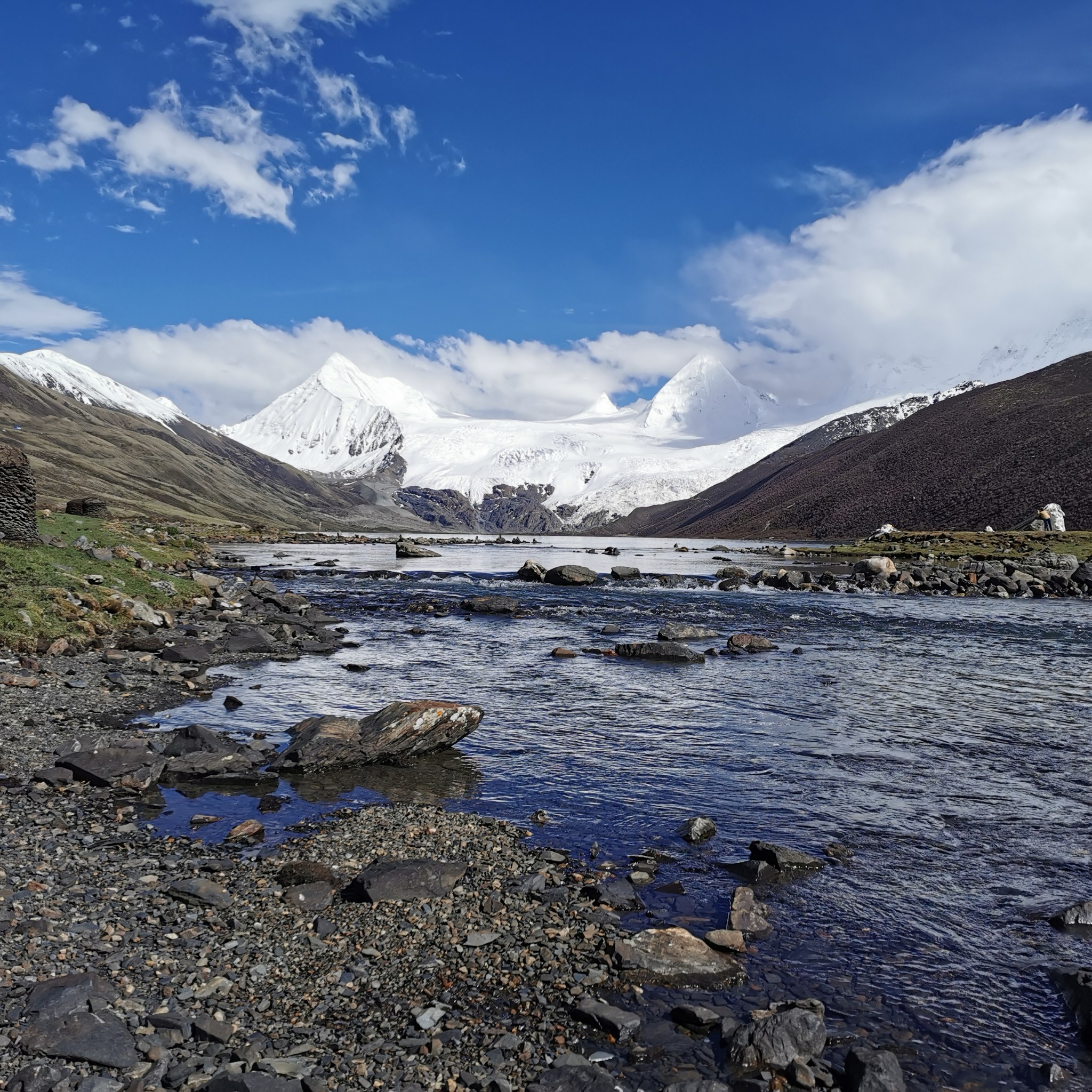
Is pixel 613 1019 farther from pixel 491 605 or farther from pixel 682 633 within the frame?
pixel 491 605

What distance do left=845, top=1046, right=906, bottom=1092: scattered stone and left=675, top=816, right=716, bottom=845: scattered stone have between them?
6046 millimetres

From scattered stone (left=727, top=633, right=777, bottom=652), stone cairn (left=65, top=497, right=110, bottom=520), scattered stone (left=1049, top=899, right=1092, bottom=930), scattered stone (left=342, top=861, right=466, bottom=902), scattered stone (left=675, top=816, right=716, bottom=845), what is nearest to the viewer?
scattered stone (left=1049, top=899, right=1092, bottom=930)

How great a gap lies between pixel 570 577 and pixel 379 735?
57.8 meters

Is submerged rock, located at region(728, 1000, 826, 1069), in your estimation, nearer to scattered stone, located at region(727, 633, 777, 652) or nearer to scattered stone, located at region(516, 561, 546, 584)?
scattered stone, located at region(727, 633, 777, 652)

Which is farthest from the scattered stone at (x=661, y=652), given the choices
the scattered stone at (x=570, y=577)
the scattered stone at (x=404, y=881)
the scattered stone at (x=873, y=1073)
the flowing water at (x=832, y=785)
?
the scattered stone at (x=570, y=577)

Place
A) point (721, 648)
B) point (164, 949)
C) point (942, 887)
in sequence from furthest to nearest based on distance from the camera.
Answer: point (721, 648) → point (942, 887) → point (164, 949)

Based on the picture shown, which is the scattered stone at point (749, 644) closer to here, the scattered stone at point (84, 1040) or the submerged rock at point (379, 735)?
the submerged rock at point (379, 735)

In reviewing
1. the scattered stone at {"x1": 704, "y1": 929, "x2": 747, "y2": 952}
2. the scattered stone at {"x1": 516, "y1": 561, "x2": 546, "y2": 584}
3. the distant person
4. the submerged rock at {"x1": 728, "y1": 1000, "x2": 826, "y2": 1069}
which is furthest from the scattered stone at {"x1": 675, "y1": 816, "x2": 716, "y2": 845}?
the distant person

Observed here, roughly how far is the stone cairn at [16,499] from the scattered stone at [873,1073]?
3831cm

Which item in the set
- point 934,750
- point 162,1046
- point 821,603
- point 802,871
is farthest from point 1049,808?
point 821,603

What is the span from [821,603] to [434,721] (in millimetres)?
48343

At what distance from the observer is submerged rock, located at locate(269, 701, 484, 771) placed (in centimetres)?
1745

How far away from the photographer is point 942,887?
12125 millimetres

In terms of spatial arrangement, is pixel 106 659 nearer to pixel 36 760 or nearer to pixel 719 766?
pixel 36 760
